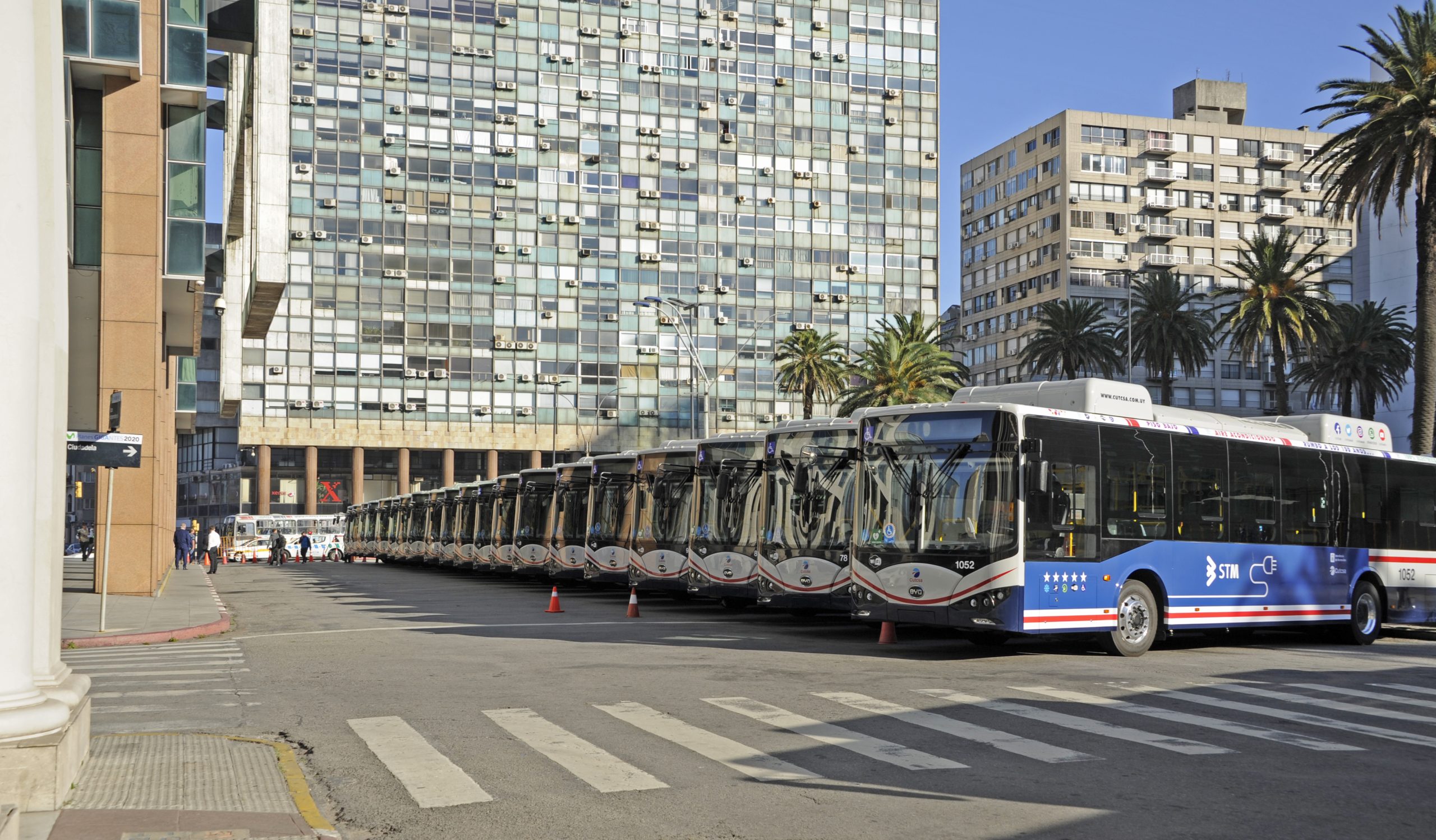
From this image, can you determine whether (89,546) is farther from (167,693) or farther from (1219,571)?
(1219,571)

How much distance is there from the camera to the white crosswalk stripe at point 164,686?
464 inches

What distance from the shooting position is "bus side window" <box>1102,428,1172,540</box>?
1828 cm

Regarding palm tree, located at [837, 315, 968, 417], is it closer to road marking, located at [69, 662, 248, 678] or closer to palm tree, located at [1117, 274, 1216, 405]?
palm tree, located at [1117, 274, 1216, 405]

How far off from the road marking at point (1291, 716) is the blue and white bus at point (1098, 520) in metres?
2.75

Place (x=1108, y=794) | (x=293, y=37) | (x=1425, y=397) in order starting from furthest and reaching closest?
(x=293, y=37)
(x=1425, y=397)
(x=1108, y=794)

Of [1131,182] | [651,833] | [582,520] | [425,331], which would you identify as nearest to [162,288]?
[582,520]

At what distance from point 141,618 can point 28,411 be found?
18.0 m

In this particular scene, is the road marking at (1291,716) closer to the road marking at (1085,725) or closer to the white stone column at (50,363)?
the road marking at (1085,725)

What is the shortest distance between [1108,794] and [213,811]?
17.7 ft

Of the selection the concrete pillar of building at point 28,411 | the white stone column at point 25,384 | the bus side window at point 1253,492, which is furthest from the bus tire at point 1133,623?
the white stone column at point 25,384

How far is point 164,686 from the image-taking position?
569 inches

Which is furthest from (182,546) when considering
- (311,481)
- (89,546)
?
(311,481)

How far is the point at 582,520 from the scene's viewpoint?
35625 mm

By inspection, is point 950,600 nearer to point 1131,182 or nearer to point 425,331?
point 425,331
